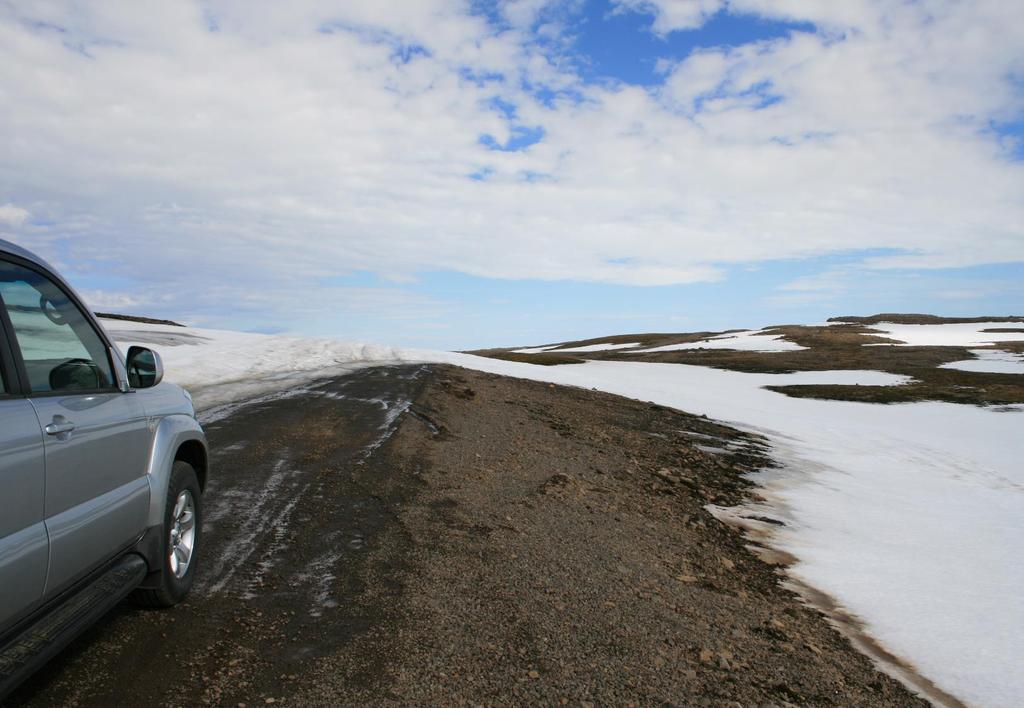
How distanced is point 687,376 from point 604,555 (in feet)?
103

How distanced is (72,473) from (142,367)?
113cm

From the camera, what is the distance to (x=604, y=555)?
23.7 feet

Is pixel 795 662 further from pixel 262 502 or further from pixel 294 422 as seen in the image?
pixel 294 422

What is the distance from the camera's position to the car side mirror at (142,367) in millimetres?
4301

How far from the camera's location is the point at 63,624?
10.7 ft

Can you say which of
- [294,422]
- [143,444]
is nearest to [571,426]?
[294,422]

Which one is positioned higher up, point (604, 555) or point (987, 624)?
point (604, 555)

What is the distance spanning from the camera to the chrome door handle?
3166 mm

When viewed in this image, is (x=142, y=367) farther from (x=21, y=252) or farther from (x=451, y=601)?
(x=451, y=601)

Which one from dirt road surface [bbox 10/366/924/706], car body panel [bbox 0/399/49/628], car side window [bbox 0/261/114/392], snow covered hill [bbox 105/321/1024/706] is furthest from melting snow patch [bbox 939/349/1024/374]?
car body panel [bbox 0/399/49/628]

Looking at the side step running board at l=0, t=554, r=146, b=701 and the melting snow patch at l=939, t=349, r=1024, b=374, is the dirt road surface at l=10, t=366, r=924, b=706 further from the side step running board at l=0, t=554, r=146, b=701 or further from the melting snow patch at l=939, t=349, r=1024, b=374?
the melting snow patch at l=939, t=349, r=1024, b=374

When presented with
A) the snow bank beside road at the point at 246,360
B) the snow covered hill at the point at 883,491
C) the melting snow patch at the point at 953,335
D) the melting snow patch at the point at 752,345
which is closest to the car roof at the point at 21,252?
the snow covered hill at the point at 883,491

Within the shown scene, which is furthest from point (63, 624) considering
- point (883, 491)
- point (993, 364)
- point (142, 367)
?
point (993, 364)

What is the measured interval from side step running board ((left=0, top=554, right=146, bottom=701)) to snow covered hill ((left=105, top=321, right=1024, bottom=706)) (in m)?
6.32
